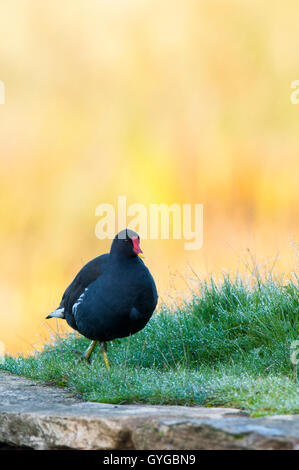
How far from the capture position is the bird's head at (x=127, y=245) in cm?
512

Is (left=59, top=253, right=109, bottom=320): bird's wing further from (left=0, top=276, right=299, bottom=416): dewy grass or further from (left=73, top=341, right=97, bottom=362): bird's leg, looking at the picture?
(left=0, top=276, right=299, bottom=416): dewy grass

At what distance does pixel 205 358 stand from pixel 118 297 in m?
0.93

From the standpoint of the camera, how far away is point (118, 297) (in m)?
4.92

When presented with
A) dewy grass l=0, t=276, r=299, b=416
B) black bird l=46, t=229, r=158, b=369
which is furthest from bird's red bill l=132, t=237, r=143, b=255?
dewy grass l=0, t=276, r=299, b=416

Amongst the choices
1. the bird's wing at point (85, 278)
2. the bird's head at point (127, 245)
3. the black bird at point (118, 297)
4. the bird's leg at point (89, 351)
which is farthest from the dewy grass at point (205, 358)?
the bird's head at point (127, 245)

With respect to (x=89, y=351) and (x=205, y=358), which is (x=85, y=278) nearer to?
(x=89, y=351)

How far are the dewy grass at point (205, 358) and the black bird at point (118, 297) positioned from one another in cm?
24

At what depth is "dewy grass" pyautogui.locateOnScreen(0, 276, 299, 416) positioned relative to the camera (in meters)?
4.03

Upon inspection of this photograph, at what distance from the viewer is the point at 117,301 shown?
4914 millimetres

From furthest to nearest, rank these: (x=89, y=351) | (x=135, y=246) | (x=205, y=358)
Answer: (x=89, y=351)
(x=205, y=358)
(x=135, y=246)

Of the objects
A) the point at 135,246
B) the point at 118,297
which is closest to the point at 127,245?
the point at 135,246

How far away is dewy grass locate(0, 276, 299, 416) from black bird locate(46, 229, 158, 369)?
24 cm
